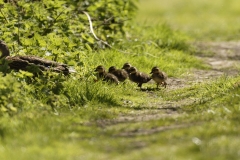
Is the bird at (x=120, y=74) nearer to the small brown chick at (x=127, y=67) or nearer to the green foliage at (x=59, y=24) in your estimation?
the small brown chick at (x=127, y=67)

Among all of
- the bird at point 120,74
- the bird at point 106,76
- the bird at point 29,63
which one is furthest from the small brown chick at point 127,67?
the bird at point 29,63


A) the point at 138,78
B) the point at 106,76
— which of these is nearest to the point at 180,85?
the point at 138,78

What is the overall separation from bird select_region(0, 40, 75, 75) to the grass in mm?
240

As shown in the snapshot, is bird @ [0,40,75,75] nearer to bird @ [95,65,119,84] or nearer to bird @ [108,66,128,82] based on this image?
bird @ [95,65,119,84]

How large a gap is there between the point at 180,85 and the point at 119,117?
10.6 feet

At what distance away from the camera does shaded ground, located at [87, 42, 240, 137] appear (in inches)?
320

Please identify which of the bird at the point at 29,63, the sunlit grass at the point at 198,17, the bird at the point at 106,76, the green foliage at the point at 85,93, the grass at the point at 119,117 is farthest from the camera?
the sunlit grass at the point at 198,17

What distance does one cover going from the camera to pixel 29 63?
9922mm

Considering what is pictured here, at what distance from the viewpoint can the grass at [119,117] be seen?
6723mm

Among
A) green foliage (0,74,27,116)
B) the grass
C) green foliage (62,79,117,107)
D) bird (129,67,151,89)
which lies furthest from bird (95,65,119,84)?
green foliage (0,74,27,116)

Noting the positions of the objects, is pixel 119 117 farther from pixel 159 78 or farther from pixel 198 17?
pixel 198 17

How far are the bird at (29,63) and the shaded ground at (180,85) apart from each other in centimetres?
119

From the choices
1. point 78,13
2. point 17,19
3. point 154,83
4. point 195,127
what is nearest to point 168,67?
point 154,83

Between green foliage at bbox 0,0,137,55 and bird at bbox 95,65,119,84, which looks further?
green foliage at bbox 0,0,137,55
